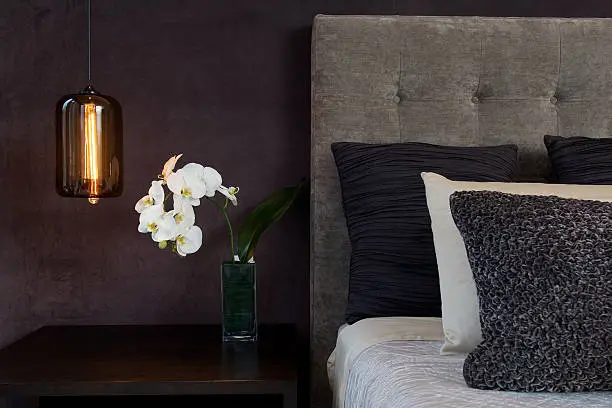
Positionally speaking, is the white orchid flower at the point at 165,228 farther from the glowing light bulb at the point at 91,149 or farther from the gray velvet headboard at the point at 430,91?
the gray velvet headboard at the point at 430,91

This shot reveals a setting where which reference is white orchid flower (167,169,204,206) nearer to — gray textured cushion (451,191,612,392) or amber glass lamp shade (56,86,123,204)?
amber glass lamp shade (56,86,123,204)

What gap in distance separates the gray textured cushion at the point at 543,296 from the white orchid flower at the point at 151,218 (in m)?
0.80

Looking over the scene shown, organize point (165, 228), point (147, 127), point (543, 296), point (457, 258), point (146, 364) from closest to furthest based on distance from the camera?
point (543, 296) → point (457, 258) → point (146, 364) → point (165, 228) → point (147, 127)

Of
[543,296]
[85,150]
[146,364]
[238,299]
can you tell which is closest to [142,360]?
[146,364]

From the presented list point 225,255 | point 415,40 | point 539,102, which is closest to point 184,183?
point 225,255

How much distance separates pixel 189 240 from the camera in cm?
190

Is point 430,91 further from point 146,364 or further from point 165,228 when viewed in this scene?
point 146,364

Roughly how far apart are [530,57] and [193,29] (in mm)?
908

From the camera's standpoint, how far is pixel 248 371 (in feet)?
5.61

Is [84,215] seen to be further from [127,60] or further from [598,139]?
[598,139]

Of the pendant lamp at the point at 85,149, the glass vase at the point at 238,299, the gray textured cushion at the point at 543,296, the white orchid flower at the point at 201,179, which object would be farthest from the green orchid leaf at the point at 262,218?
the gray textured cushion at the point at 543,296

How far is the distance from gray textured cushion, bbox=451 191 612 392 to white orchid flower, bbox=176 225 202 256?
0.77m

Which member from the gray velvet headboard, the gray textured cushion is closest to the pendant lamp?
the gray velvet headboard

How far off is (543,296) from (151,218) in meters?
0.95
